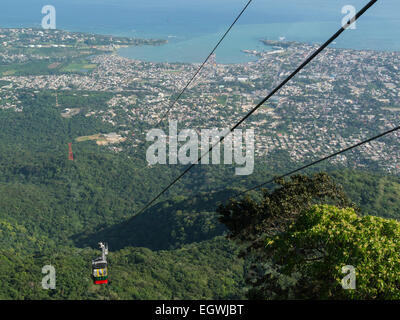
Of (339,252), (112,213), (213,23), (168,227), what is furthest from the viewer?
(213,23)

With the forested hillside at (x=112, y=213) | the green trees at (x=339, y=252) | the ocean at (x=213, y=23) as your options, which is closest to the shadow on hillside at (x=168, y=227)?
the forested hillside at (x=112, y=213)

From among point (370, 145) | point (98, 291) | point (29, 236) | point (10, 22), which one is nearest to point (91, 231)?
point (29, 236)

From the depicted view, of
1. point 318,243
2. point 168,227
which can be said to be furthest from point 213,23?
point 318,243

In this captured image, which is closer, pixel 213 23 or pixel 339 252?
pixel 339 252

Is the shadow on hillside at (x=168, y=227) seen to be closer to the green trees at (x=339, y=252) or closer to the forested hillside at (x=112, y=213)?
the forested hillside at (x=112, y=213)

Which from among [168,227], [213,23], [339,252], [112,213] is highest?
[213,23]

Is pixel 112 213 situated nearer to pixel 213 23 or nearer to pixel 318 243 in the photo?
pixel 318 243
